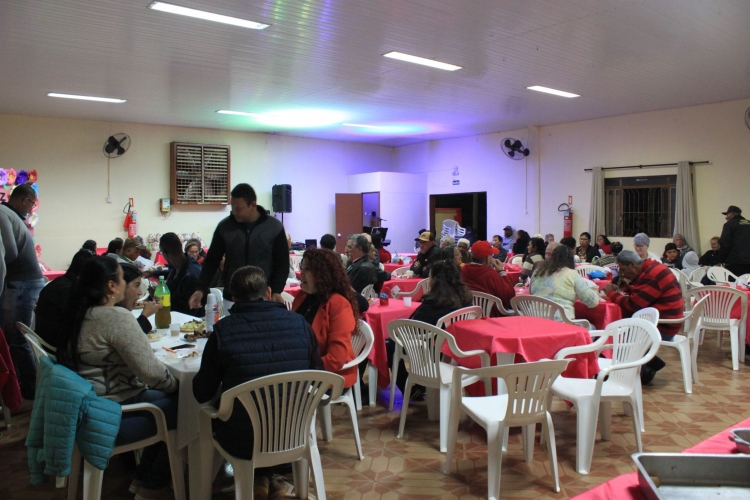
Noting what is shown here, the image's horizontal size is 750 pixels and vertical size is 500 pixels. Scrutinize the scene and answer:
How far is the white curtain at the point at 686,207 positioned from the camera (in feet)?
31.3

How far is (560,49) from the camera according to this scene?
615 cm

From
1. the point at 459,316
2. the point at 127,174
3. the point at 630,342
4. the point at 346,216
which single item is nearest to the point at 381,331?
the point at 459,316

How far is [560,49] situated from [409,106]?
3501 millimetres

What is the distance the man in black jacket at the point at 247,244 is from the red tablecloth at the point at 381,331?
87 cm

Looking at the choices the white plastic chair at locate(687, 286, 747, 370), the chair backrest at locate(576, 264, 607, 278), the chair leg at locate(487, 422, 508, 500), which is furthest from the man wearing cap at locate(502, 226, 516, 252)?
the chair leg at locate(487, 422, 508, 500)

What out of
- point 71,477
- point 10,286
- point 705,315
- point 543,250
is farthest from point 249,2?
point 705,315

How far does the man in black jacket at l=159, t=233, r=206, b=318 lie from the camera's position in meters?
4.49

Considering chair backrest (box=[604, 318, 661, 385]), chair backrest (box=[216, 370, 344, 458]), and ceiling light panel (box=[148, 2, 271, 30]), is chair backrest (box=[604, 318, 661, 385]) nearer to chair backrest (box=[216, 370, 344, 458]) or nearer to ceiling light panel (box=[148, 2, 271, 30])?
chair backrest (box=[216, 370, 344, 458])

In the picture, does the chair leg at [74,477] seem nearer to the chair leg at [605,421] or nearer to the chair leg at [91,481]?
the chair leg at [91,481]

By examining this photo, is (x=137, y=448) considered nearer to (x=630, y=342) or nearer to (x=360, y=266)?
Answer: (x=360, y=266)

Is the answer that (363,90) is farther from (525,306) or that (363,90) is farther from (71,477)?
(71,477)

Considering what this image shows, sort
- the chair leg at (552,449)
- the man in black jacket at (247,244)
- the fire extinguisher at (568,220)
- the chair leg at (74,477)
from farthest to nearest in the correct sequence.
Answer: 1. the fire extinguisher at (568,220)
2. the man in black jacket at (247,244)
3. the chair leg at (552,449)
4. the chair leg at (74,477)

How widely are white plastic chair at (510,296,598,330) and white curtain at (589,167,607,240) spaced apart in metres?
6.53

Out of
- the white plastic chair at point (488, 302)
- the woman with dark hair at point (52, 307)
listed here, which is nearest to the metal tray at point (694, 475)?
the woman with dark hair at point (52, 307)
